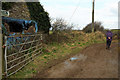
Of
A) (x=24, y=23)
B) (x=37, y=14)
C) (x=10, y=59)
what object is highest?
(x=37, y=14)

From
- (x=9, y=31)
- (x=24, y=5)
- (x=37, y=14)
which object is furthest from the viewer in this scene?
(x=37, y=14)

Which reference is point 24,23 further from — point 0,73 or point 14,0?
point 0,73

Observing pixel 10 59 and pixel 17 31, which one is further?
pixel 17 31

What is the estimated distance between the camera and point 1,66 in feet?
14.7

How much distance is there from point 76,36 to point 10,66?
47.2ft

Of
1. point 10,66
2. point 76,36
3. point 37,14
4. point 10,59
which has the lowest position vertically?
point 10,66

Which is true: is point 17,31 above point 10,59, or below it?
above

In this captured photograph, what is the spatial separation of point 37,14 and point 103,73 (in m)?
9.78

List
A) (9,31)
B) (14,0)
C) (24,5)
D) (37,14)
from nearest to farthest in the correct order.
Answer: (9,31), (14,0), (24,5), (37,14)

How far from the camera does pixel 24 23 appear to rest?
9.48 m

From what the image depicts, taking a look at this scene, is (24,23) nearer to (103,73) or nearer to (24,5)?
(24,5)

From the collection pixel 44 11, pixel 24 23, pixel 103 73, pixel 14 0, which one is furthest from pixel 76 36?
pixel 103 73

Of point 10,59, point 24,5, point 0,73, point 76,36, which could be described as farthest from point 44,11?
point 0,73

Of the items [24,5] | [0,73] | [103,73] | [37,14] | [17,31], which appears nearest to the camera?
[0,73]
